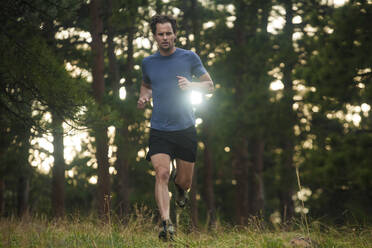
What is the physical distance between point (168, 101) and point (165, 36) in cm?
75

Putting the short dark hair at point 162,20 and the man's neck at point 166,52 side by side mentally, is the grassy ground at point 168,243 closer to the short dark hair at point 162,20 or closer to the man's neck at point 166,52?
the man's neck at point 166,52

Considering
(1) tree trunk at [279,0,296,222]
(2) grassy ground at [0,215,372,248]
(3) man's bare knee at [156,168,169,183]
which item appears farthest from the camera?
(1) tree trunk at [279,0,296,222]

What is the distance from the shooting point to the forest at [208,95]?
795 cm

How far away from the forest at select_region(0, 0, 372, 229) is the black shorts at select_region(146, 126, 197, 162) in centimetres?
84

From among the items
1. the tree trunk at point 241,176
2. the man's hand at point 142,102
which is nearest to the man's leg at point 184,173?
the man's hand at point 142,102

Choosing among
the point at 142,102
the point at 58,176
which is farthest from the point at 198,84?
the point at 58,176

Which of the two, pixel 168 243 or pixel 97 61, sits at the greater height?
pixel 97 61

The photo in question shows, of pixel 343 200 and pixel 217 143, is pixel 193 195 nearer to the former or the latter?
pixel 217 143

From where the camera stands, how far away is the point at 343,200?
90.1ft

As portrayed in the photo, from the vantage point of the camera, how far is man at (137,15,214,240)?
5.38m

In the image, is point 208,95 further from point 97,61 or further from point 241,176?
point 97,61

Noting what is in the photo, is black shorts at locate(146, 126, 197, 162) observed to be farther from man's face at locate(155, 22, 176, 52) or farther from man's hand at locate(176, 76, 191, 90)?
man's face at locate(155, 22, 176, 52)

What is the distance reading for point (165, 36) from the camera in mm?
5500

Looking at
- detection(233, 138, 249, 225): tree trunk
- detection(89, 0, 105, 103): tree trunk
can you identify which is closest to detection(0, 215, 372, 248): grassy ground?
detection(89, 0, 105, 103): tree trunk
